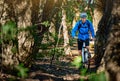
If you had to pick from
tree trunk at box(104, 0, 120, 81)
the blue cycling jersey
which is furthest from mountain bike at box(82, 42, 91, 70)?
tree trunk at box(104, 0, 120, 81)

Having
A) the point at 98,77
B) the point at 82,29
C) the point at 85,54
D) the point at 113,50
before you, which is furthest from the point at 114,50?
the point at 85,54

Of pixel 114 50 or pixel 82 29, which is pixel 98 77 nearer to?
pixel 114 50

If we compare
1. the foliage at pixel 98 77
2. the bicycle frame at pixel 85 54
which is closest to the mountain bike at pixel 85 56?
the bicycle frame at pixel 85 54

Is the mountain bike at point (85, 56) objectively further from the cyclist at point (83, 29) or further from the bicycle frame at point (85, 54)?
the cyclist at point (83, 29)

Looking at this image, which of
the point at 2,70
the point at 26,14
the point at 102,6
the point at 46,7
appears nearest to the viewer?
the point at 2,70

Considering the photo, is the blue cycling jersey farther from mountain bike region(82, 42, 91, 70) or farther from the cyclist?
mountain bike region(82, 42, 91, 70)

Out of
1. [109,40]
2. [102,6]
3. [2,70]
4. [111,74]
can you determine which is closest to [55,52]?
[2,70]

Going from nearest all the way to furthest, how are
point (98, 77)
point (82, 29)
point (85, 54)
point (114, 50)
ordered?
point (98, 77) → point (114, 50) → point (82, 29) → point (85, 54)

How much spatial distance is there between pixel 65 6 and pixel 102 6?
463 cm

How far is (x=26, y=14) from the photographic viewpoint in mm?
9875

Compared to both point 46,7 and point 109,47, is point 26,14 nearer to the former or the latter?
point 46,7

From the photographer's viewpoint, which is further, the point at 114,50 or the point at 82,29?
the point at 82,29

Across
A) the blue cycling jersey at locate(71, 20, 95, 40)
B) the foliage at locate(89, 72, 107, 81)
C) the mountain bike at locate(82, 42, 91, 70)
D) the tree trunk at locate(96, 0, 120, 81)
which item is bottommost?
the mountain bike at locate(82, 42, 91, 70)

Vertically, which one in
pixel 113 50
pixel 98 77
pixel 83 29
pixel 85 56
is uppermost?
pixel 98 77
